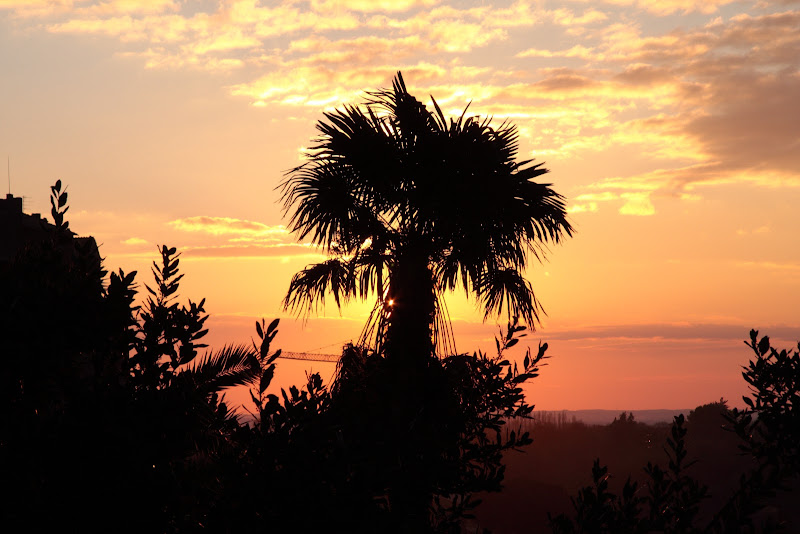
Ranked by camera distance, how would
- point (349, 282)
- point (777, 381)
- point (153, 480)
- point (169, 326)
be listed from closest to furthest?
point (153, 480) → point (169, 326) → point (777, 381) → point (349, 282)

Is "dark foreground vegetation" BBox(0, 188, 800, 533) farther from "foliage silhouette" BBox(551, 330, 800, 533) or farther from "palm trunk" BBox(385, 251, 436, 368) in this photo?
"palm trunk" BBox(385, 251, 436, 368)

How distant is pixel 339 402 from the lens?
7.29 meters

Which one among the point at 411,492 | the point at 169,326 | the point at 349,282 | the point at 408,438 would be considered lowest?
the point at 411,492

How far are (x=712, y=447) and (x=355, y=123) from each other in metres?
110

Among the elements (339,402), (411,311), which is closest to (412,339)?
(411,311)

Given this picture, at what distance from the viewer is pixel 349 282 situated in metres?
12.9

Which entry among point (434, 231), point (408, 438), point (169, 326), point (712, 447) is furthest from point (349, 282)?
point (712, 447)

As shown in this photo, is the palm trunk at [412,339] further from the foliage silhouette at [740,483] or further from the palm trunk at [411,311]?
the foliage silhouette at [740,483]

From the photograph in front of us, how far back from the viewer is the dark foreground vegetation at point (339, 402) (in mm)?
6180

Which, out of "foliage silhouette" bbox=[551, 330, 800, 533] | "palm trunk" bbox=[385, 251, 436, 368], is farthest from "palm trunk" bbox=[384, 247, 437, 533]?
"foliage silhouette" bbox=[551, 330, 800, 533]

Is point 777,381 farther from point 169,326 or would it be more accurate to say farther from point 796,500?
point 796,500

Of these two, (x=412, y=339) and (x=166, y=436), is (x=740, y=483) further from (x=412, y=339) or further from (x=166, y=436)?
(x=166, y=436)

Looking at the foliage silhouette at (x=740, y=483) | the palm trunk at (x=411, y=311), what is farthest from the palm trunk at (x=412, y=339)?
the foliage silhouette at (x=740, y=483)

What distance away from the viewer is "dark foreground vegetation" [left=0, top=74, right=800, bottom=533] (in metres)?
6.18
